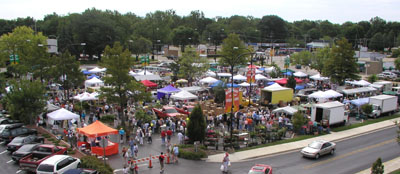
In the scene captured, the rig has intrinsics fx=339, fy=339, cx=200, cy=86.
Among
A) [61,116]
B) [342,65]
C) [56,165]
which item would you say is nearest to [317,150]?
[56,165]

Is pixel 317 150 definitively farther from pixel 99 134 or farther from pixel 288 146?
pixel 99 134

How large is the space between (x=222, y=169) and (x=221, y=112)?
43.9 feet

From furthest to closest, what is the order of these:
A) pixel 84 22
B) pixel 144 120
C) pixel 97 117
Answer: pixel 84 22 < pixel 97 117 < pixel 144 120

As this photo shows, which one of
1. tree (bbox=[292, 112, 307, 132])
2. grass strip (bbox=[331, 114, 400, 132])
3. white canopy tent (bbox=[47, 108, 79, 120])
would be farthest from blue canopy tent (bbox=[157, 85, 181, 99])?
grass strip (bbox=[331, 114, 400, 132])

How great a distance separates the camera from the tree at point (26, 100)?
86.5 feet

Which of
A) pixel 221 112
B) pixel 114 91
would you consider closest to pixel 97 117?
pixel 114 91

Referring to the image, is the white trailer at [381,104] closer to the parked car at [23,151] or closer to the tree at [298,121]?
the tree at [298,121]

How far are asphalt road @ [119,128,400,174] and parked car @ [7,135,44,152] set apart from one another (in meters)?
8.32

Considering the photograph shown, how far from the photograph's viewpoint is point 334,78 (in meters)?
48.2

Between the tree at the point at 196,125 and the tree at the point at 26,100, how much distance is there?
12.4 meters

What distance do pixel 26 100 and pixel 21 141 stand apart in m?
5.21

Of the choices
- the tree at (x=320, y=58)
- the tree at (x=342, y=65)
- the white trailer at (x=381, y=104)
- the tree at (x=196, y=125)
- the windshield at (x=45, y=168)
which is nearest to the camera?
the windshield at (x=45, y=168)

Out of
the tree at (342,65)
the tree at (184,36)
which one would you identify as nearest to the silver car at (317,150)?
the tree at (342,65)

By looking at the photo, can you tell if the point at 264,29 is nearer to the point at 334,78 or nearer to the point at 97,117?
the point at 334,78
